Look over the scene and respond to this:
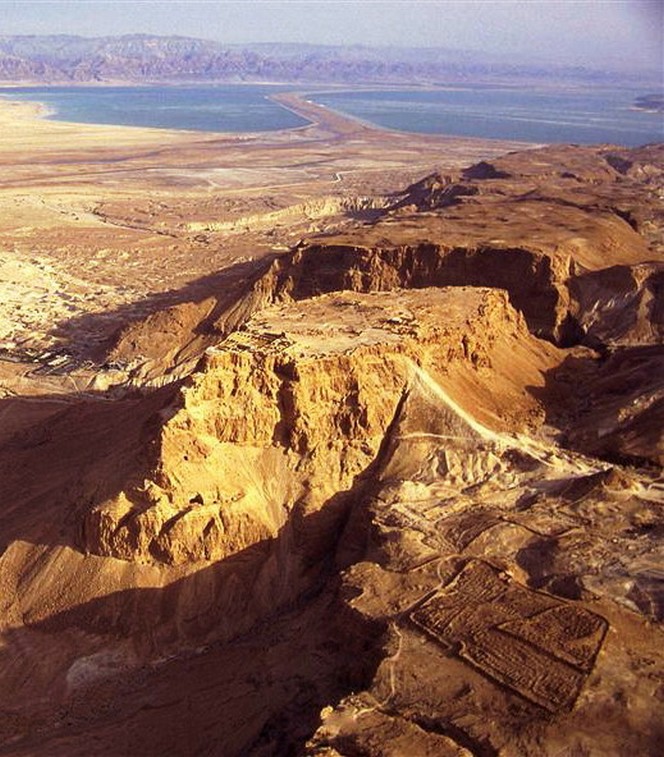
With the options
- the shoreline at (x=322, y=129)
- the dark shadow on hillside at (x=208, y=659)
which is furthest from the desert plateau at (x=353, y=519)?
the shoreline at (x=322, y=129)

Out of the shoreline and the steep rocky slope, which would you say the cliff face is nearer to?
the steep rocky slope

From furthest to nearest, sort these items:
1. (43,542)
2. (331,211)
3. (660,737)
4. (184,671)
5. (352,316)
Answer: (331,211) → (352,316) → (43,542) → (184,671) → (660,737)

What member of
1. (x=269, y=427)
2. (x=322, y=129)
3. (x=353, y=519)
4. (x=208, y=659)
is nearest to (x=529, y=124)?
(x=322, y=129)

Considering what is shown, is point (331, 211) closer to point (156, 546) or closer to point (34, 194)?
point (34, 194)

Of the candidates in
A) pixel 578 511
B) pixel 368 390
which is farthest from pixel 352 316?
pixel 578 511

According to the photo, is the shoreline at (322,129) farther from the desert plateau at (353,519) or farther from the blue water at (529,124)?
the desert plateau at (353,519)
